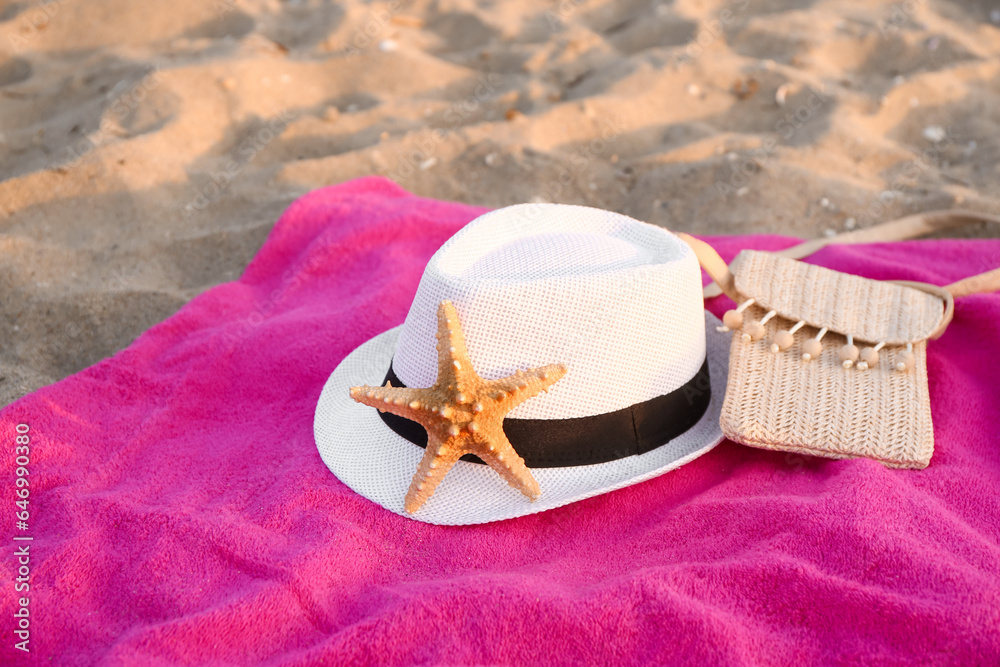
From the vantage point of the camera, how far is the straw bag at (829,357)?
6.68ft

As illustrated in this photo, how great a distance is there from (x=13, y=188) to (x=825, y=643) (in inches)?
158

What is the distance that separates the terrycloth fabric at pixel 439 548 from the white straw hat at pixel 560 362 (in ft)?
0.37

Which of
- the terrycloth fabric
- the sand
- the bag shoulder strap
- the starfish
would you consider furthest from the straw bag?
the sand

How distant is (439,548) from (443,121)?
3.15m

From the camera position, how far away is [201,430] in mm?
2416

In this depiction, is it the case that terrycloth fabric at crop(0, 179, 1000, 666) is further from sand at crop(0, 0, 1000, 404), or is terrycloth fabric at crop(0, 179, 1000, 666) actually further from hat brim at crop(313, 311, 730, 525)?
sand at crop(0, 0, 1000, 404)

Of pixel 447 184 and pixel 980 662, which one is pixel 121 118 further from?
pixel 980 662

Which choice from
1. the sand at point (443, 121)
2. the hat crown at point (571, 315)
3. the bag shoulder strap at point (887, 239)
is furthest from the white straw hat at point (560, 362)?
the sand at point (443, 121)

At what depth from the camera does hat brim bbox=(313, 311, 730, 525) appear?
193cm

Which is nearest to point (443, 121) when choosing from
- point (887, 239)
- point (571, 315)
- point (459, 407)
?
point (887, 239)

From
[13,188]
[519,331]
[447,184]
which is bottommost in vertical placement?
[447,184]

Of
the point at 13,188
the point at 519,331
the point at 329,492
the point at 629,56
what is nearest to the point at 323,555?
the point at 329,492

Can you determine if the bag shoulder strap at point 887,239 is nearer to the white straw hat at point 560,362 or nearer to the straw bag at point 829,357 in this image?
the straw bag at point 829,357

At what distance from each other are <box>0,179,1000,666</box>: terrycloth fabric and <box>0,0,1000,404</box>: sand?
889 millimetres
